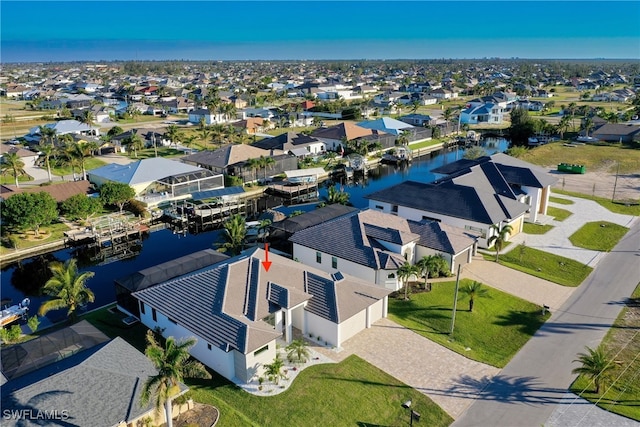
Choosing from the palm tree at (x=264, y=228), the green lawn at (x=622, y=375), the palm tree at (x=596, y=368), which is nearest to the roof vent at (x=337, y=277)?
the palm tree at (x=596, y=368)

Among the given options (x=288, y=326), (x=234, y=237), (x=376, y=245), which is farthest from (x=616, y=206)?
(x=288, y=326)

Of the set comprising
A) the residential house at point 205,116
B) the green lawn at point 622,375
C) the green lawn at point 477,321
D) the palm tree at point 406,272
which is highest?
the residential house at point 205,116

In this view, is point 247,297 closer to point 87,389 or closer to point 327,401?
point 327,401

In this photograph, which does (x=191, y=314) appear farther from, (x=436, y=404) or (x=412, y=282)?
(x=412, y=282)

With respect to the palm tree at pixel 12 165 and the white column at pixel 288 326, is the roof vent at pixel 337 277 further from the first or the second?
the palm tree at pixel 12 165

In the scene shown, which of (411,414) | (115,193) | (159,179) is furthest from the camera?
(159,179)

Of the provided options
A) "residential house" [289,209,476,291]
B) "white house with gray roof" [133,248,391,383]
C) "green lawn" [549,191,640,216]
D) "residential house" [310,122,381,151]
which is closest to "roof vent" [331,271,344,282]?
"white house with gray roof" [133,248,391,383]
